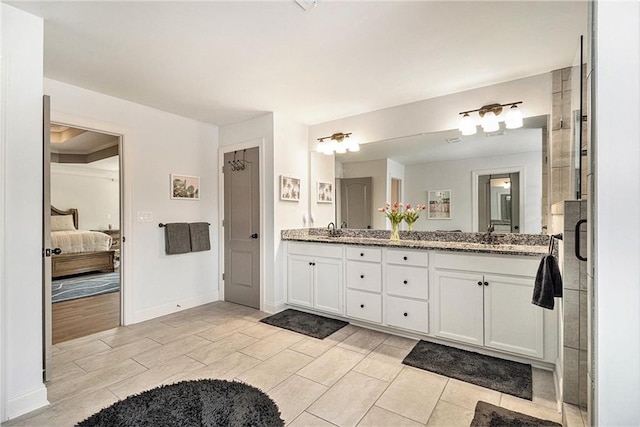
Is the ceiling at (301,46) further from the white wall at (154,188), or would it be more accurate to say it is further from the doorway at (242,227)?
the doorway at (242,227)

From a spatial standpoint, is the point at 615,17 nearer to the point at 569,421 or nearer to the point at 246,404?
the point at 569,421

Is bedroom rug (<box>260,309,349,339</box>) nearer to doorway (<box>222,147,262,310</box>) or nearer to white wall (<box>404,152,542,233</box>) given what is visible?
doorway (<box>222,147,262,310</box>)

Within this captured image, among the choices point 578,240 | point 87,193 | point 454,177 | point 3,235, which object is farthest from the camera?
point 87,193

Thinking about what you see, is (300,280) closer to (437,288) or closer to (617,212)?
(437,288)

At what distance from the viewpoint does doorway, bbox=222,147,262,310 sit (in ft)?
12.8

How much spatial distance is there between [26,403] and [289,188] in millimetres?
2879

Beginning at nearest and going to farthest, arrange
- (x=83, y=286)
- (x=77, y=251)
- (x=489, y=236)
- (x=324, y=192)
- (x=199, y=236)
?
(x=489, y=236) → (x=199, y=236) → (x=324, y=192) → (x=83, y=286) → (x=77, y=251)

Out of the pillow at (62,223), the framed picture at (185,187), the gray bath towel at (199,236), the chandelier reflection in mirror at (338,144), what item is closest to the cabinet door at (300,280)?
the gray bath towel at (199,236)

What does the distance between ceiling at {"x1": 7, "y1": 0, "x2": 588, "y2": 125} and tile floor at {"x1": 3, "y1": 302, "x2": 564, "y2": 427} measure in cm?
237

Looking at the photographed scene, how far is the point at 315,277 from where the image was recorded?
3574 mm

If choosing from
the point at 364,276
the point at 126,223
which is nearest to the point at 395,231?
the point at 364,276

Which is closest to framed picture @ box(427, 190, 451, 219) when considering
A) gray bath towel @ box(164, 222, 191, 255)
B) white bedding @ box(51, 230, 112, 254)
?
gray bath towel @ box(164, 222, 191, 255)

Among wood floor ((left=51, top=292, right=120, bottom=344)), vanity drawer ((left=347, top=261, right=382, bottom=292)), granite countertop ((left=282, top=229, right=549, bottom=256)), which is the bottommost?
wood floor ((left=51, top=292, right=120, bottom=344))

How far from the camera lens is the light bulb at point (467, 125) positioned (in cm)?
293
